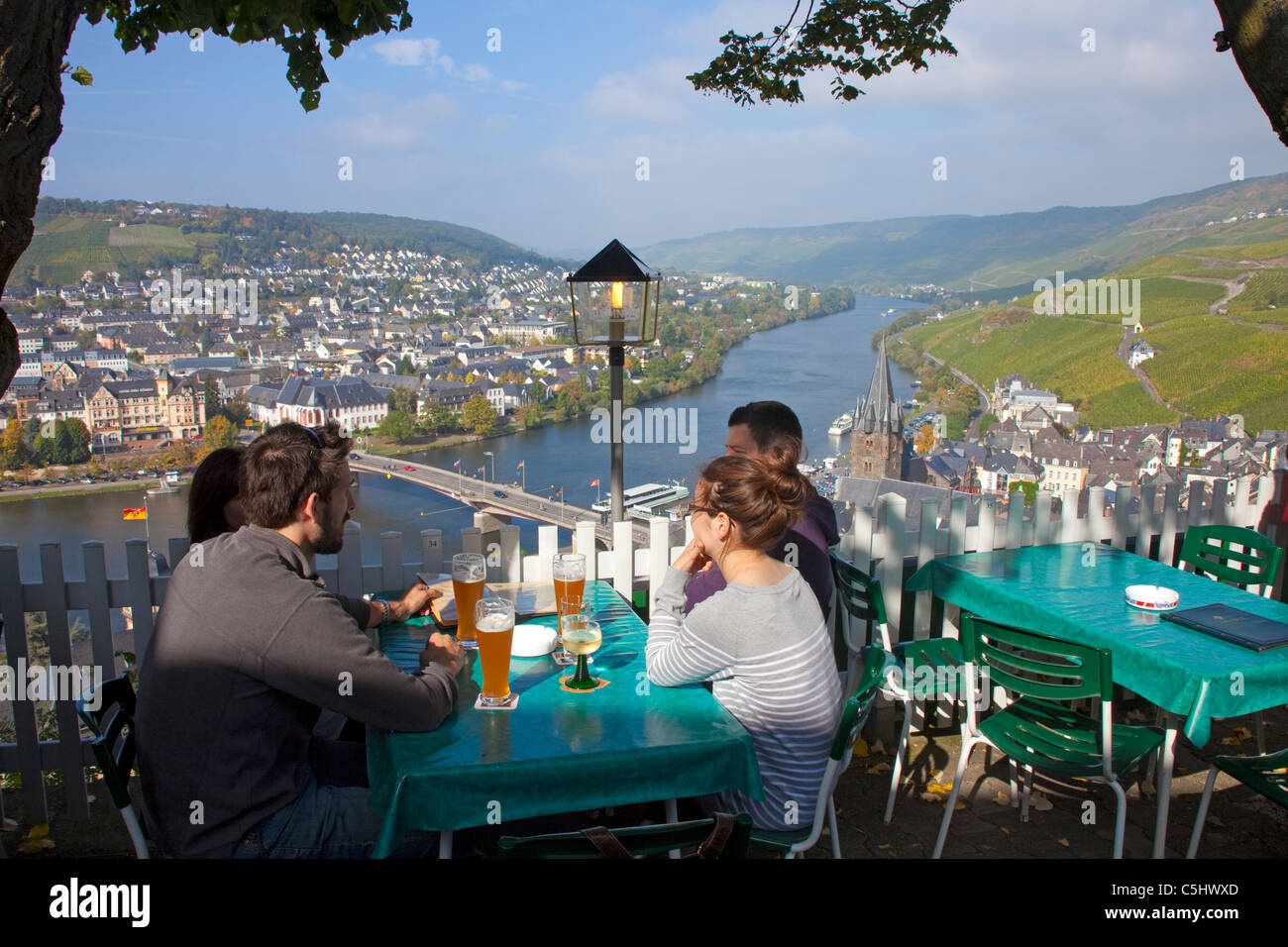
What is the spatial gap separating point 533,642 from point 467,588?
0.24 metres

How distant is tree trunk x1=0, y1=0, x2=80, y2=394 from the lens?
1.95 meters

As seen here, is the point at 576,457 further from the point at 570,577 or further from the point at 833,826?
the point at 570,577

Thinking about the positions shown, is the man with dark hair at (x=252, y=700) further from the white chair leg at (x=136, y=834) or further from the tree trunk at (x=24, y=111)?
the tree trunk at (x=24, y=111)

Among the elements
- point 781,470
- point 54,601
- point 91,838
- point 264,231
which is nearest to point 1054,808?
point 781,470

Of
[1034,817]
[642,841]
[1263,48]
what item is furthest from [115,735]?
[1263,48]

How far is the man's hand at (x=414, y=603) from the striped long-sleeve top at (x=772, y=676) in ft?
2.85

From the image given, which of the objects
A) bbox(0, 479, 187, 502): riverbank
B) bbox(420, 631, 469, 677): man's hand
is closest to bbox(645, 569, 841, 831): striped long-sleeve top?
bbox(420, 631, 469, 677): man's hand

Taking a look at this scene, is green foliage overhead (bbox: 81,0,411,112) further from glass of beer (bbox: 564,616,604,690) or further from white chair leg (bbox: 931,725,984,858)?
white chair leg (bbox: 931,725,984,858)

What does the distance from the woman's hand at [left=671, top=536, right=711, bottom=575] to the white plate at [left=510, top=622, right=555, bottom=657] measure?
1.35ft

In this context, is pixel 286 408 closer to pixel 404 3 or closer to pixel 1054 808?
pixel 404 3

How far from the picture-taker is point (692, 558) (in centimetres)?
231

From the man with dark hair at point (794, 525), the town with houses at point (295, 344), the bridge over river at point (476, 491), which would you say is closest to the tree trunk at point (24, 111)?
the man with dark hair at point (794, 525)

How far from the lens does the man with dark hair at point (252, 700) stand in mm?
1603
